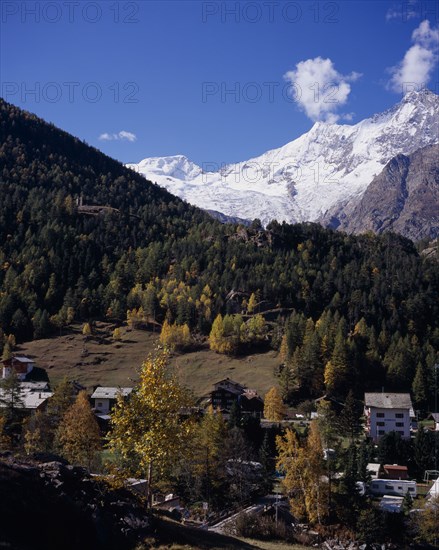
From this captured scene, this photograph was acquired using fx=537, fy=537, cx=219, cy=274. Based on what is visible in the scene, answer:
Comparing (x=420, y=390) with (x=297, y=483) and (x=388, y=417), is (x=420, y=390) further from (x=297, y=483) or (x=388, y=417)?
(x=297, y=483)

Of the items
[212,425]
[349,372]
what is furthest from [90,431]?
[349,372]

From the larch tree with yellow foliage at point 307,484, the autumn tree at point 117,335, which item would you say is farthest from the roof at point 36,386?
the larch tree with yellow foliage at point 307,484

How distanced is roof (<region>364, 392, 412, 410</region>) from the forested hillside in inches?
523

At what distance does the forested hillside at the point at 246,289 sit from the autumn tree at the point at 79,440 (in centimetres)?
5046

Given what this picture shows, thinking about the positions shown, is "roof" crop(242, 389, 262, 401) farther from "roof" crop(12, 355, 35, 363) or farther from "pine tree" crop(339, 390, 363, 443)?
"roof" crop(12, 355, 35, 363)

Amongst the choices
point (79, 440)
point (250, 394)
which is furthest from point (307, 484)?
point (250, 394)

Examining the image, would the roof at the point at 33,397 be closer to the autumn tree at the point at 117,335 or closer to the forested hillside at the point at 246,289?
the forested hillside at the point at 246,289

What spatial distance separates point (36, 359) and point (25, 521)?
98.9m

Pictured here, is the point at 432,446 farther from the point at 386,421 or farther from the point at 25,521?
the point at 25,521

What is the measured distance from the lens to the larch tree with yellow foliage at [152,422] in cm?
2412

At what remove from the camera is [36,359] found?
362 feet

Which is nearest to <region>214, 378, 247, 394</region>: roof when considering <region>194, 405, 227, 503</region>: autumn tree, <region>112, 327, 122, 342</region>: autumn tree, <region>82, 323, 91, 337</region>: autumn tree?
<region>112, 327, 122, 342</region>: autumn tree

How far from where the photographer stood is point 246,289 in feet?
475

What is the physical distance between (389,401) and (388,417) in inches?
109
